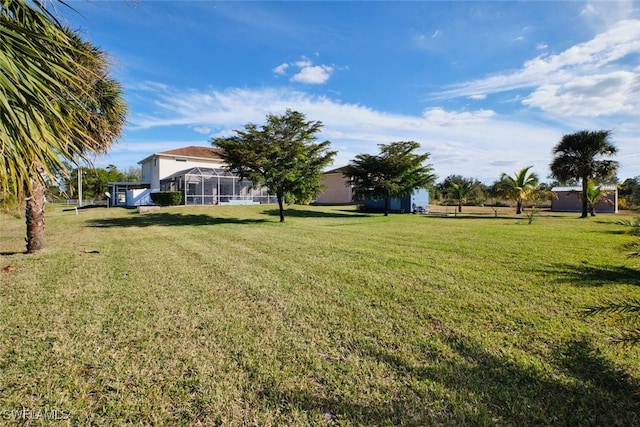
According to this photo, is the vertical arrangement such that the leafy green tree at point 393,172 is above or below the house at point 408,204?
above

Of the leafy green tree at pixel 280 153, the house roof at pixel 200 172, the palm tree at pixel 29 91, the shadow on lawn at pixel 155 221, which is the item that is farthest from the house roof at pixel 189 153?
the palm tree at pixel 29 91

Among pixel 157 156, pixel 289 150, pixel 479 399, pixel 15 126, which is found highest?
pixel 157 156

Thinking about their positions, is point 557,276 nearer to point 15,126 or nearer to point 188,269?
point 188,269

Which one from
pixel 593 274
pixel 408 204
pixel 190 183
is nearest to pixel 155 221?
pixel 190 183

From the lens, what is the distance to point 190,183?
26.6 meters

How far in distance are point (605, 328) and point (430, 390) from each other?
2510 mm

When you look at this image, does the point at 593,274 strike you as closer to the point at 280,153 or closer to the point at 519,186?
the point at 280,153

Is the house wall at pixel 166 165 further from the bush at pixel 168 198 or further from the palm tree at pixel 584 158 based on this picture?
the palm tree at pixel 584 158

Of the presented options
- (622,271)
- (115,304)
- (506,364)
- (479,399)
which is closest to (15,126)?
(115,304)

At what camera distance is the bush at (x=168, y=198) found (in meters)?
23.9

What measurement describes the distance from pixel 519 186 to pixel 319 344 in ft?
93.0

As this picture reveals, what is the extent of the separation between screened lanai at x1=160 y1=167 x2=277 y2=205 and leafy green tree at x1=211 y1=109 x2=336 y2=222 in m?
9.93

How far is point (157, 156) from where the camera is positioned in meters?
28.0

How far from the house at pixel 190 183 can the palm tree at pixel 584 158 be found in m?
24.6
